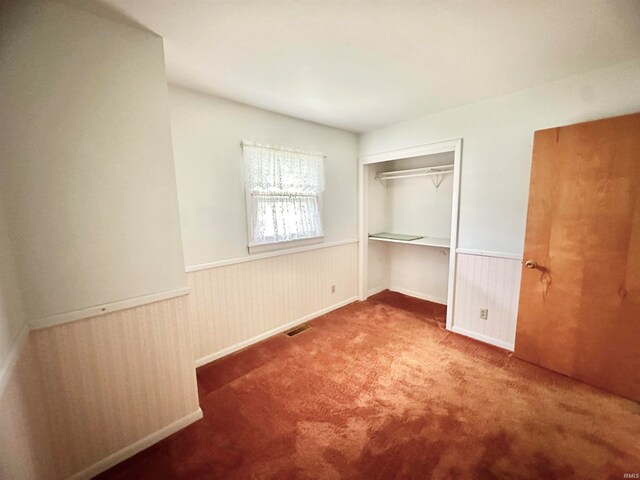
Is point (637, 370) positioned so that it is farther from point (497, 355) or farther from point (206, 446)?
point (206, 446)

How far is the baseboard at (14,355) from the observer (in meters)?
0.86

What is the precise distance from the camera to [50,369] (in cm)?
124

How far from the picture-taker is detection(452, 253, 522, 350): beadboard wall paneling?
240 centimetres

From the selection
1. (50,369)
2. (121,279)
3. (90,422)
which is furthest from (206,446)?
(121,279)

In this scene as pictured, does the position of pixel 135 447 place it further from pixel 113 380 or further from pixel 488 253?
pixel 488 253

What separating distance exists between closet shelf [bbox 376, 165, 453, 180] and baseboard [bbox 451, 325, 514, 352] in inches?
73.8

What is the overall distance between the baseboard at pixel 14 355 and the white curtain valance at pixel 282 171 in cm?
172

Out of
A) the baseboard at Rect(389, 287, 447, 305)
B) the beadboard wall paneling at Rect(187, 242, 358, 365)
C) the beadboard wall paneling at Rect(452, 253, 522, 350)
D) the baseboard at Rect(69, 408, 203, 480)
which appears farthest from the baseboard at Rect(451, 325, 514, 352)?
the baseboard at Rect(69, 408, 203, 480)

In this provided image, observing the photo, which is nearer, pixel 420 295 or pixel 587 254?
pixel 587 254

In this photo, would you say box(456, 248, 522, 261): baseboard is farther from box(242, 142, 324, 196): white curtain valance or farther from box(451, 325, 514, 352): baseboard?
box(242, 142, 324, 196): white curtain valance

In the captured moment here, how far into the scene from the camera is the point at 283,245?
9.21ft

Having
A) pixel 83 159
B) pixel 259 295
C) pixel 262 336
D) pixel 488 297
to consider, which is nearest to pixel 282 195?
pixel 259 295

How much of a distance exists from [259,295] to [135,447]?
4.58ft

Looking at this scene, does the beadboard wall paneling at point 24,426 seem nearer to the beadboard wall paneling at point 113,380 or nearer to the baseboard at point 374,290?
the beadboard wall paneling at point 113,380
